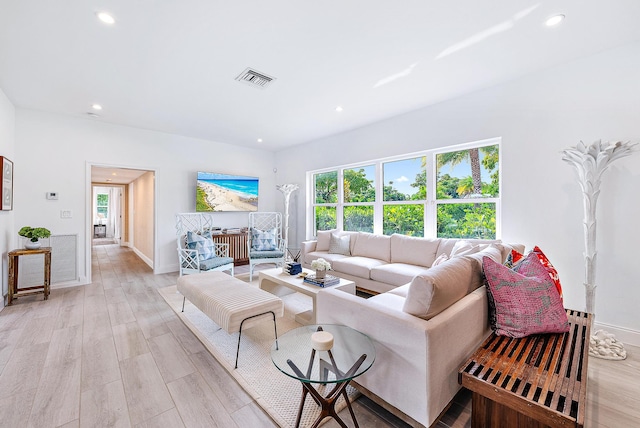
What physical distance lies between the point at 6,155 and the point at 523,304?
18.6ft

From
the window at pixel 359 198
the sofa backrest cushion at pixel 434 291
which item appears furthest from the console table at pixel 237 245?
the sofa backrest cushion at pixel 434 291

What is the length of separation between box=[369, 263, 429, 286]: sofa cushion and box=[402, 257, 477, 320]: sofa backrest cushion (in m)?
1.53

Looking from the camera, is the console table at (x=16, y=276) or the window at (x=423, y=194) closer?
the console table at (x=16, y=276)

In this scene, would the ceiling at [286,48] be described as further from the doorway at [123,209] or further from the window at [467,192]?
the doorway at [123,209]

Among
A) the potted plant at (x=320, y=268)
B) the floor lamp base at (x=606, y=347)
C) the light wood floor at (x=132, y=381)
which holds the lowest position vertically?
the light wood floor at (x=132, y=381)

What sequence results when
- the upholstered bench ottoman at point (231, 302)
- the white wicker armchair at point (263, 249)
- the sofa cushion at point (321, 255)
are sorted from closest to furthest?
the upholstered bench ottoman at point (231, 302)
the sofa cushion at point (321, 255)
the white wicker armchair at point (263, 249)

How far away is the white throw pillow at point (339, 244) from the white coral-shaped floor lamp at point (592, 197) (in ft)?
9.14

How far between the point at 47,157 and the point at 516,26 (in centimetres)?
589

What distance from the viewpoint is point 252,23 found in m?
2.11

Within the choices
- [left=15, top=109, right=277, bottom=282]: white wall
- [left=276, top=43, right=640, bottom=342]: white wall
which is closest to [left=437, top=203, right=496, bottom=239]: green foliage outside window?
[left=276, top=43, right=640, bottom=342]: white wall

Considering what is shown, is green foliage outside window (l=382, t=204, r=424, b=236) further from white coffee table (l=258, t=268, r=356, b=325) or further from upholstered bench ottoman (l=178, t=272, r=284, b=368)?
upholstered bench ottoman (l=178, t=272, r=284, b=368)

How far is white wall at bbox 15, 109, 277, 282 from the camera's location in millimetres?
3865

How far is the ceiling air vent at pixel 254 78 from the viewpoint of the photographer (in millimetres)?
2844

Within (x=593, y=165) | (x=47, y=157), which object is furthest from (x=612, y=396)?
(x=47, y=157)
